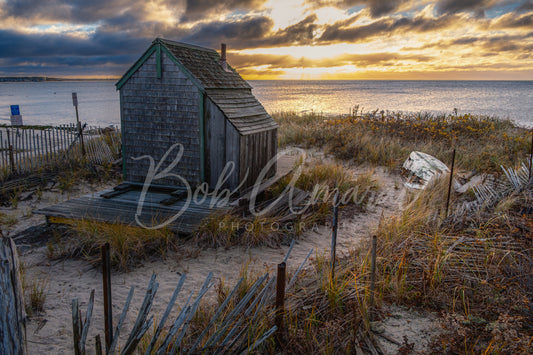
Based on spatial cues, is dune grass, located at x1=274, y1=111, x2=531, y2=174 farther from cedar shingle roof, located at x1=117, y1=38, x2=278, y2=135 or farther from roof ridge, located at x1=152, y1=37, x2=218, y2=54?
roof ridge, located at x1=152, y1=37, x2=218, y2=54

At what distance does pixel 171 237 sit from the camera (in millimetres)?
6520

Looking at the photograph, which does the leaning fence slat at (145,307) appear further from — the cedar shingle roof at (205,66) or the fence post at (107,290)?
the cedar shingle roof at (205,66)

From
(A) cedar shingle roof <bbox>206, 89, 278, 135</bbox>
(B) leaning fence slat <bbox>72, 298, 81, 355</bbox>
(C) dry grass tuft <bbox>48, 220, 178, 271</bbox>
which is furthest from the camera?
(A) cedar shingle roof <bbox>206, 89, 278, 135</bbox>

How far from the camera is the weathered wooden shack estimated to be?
834 cm

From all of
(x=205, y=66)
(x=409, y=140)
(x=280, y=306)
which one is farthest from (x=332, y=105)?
(x=280, y=306)

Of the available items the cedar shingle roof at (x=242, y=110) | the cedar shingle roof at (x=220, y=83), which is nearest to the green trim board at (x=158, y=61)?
the cedar shingle roof at (x=220, y=83)

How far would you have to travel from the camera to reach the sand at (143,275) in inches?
163

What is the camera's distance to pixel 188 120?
8555 millimetres

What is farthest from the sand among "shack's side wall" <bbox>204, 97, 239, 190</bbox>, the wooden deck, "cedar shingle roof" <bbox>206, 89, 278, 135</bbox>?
"cedar shingle roof" <bbox>206, 89, 278, 135</bbox>

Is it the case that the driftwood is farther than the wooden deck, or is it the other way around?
the wooden deck

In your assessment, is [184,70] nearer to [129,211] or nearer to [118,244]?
[129,211]

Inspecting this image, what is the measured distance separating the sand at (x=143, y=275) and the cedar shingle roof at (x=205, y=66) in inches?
161

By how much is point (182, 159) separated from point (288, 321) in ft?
19.0

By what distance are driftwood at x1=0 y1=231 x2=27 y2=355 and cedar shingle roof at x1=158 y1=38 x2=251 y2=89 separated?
6.39m
